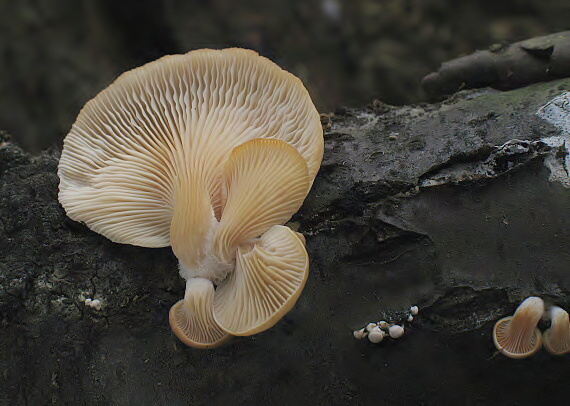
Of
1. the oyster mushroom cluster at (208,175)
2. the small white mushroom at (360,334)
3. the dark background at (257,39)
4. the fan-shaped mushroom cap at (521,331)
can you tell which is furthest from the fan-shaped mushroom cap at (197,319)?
the dark background at (257,39)

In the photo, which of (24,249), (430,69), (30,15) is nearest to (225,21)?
(30,15)

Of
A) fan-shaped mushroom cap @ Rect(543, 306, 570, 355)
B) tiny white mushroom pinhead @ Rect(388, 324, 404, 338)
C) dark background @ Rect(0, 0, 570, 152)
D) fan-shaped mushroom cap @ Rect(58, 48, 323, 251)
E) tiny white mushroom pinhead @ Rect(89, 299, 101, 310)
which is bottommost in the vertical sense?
dark background @ Rect(0, 0, 570, 152)

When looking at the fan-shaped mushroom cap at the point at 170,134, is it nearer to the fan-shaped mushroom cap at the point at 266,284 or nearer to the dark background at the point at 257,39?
the fan-shaped mushroom cap at the point at 266,284

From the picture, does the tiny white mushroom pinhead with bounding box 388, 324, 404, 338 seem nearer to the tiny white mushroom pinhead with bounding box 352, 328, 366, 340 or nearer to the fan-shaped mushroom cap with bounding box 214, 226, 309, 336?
the tiny white mushroom pinhead with bounding box 352, 328, 366, 340

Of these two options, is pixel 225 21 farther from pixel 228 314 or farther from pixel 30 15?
pixel 228 314

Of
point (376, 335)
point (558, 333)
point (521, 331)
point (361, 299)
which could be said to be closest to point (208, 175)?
point (361, 299)

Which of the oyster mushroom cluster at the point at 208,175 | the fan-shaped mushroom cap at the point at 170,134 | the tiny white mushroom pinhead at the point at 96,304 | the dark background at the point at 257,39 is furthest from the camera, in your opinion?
the dark background at the point at 257,39

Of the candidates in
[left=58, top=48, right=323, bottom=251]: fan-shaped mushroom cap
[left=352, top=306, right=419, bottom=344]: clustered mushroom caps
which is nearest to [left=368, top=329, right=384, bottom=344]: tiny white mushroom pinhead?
[left=352, top=306, right=419, bottom=344]: clustered mushroom caps
